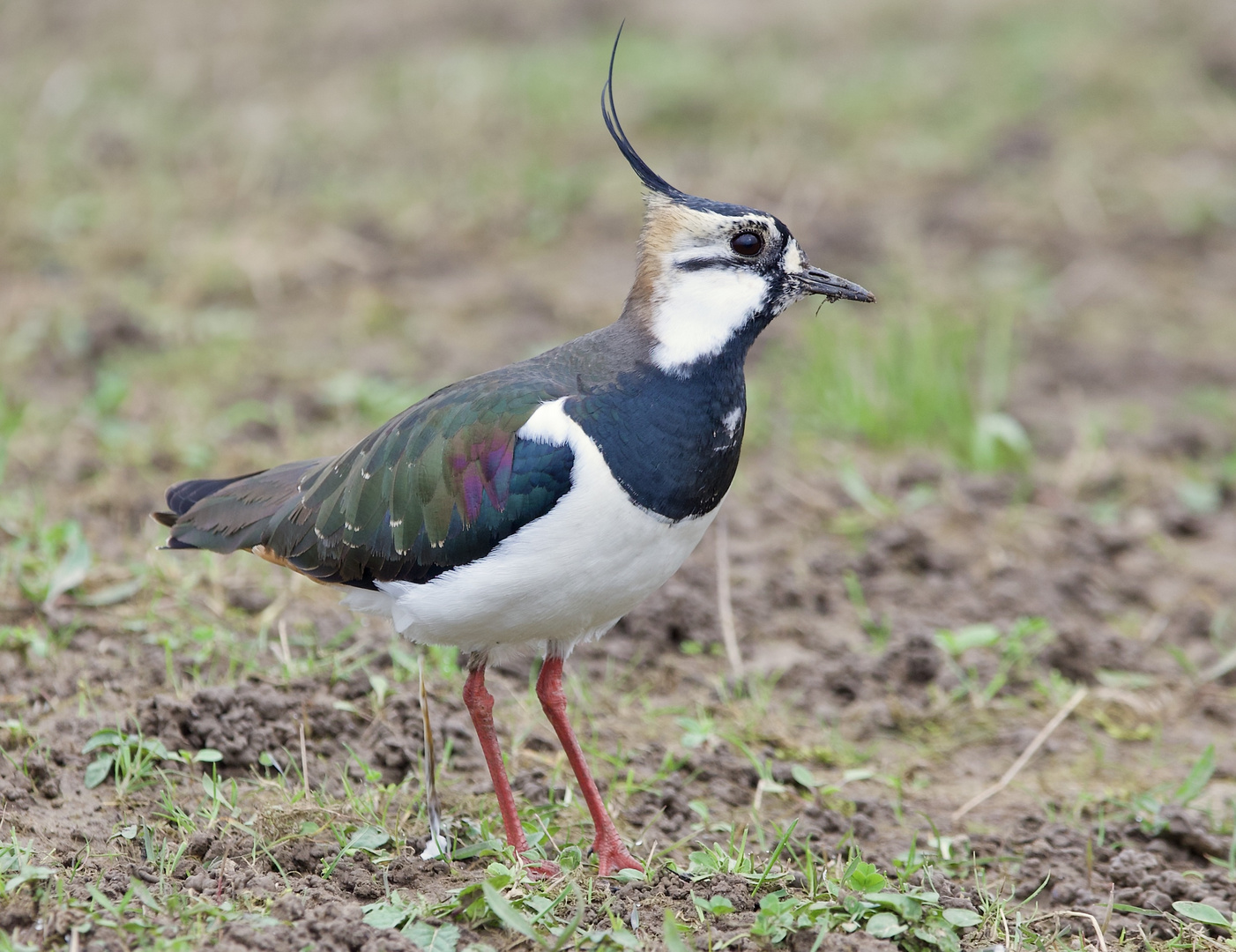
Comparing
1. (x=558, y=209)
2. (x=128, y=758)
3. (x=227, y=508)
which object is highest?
(x=558, y=209)

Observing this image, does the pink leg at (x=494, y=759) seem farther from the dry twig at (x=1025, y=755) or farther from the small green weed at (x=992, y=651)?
the small green weed at (x=992, y=651)

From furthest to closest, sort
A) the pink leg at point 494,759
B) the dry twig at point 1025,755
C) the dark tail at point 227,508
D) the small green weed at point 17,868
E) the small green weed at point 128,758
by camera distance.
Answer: the dry twig at point 1025,755 < the dark tail at point 227,508 < the small green weed at point 128,758 < the pink leg at point 494,759 < the small green weed at point 17,868

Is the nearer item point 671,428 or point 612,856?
point 671,428

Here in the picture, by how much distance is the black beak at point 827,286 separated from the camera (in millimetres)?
3832

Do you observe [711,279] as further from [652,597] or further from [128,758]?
[128,758]

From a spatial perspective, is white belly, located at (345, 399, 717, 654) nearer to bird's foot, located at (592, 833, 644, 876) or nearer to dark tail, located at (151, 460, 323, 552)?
bird's foot, located at (592, 833, 644, 876)

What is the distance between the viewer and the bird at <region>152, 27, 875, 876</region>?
3477 mm

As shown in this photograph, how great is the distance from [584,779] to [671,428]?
0.99 m

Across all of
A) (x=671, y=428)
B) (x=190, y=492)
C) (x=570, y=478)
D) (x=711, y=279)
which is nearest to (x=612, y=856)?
(x=570, y=478)

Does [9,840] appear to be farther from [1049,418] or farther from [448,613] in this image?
[1049,418]

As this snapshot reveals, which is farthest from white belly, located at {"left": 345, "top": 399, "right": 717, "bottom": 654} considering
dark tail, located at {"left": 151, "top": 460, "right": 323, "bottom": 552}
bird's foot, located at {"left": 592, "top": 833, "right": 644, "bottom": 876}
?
dark tail, located at {"left": 151, "top": 460, "right": 323, "bottom": 552}

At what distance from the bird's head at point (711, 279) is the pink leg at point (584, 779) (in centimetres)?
96

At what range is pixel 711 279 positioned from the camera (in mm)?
3732

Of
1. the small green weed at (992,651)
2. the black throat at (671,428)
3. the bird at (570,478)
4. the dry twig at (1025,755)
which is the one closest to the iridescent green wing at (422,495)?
the bird at (570,478)
